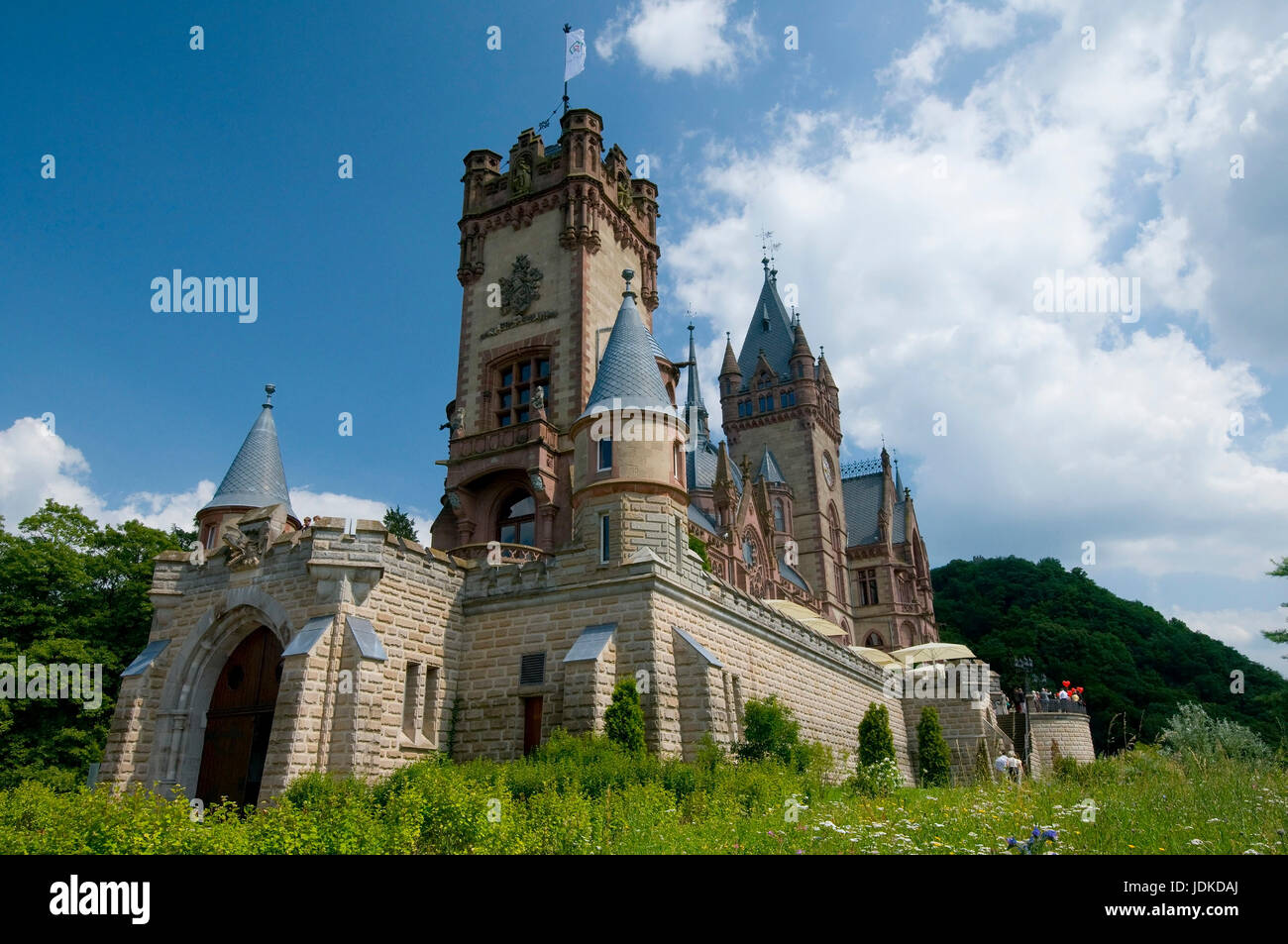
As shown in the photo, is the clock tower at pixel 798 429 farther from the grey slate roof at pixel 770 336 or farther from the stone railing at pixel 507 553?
the stone railing at pixel 507 553

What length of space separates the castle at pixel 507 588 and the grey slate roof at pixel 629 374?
0.21 ft

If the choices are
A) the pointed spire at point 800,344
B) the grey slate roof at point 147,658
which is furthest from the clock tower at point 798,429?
the grey slate roof at point 147,658

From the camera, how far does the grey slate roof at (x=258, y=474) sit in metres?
25.0

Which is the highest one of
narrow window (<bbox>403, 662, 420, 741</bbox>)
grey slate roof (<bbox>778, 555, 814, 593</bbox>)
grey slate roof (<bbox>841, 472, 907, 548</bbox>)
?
grey slate roof (<bbox>841, 472, 907, 548</bbox>)

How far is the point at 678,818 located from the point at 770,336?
64662 millimetres

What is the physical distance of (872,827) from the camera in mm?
10148

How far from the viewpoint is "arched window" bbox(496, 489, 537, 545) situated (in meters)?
27.1

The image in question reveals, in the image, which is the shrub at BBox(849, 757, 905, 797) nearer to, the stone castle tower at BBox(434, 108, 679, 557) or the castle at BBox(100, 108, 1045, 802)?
the castle at BBox(100, 108, 1045, 802)

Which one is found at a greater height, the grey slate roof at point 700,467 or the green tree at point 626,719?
the grey slate roof at point 700,467

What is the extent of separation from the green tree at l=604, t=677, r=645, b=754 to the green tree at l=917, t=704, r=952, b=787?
14.3 meters

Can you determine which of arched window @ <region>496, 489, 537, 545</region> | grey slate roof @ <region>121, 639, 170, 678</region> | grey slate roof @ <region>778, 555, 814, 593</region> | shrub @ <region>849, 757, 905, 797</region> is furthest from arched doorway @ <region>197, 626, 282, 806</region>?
grey slate roof @ <region>778, 555, 814, 593</region>
